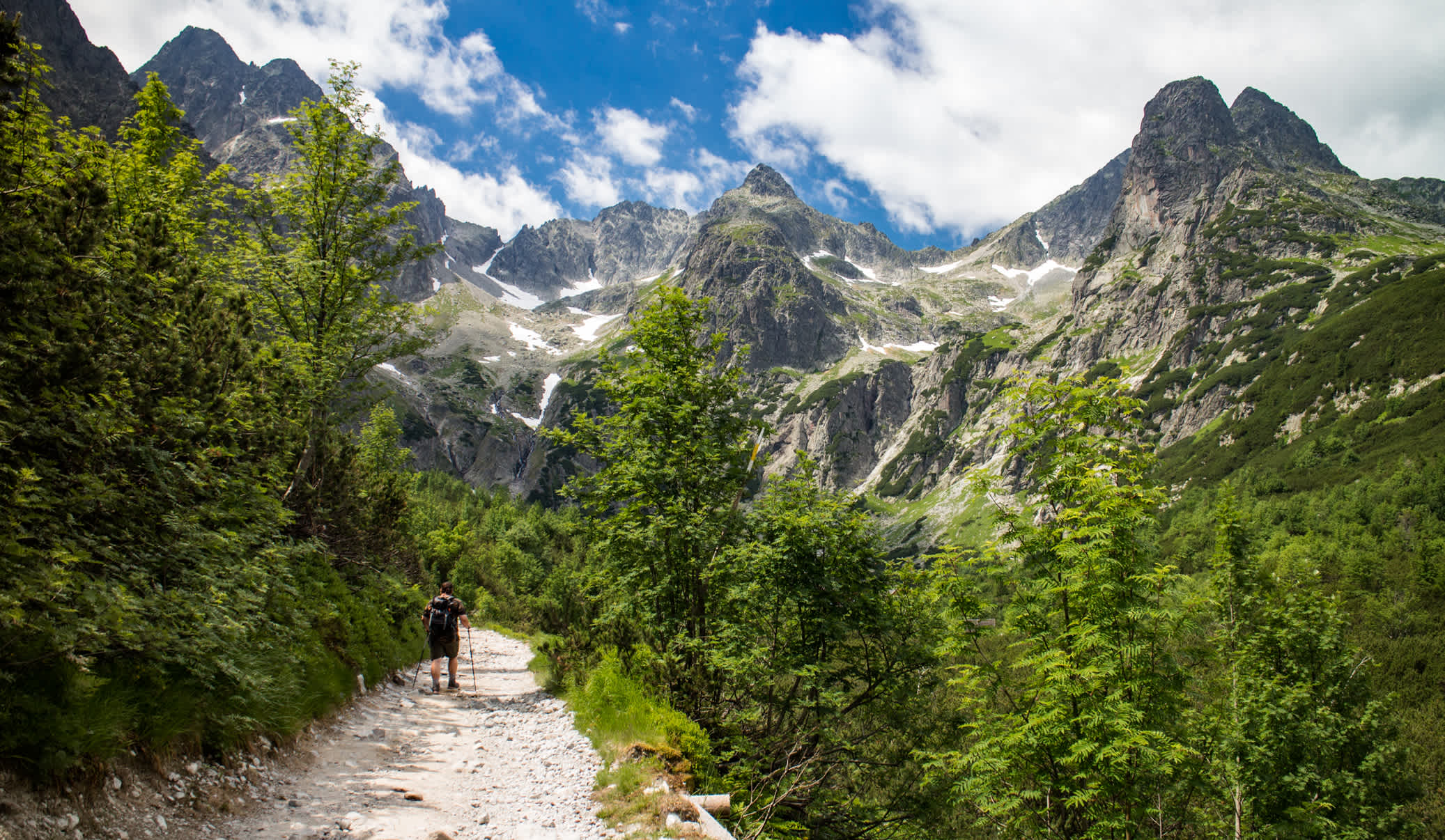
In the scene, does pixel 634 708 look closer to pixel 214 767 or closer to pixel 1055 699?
pixel 214 767

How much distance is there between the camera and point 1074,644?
28.3 feet

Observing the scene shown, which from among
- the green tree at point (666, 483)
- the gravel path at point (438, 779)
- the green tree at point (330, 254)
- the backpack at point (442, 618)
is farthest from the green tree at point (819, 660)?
the green tree at point (330, 254)

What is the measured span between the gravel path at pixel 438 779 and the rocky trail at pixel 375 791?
0.02 meters

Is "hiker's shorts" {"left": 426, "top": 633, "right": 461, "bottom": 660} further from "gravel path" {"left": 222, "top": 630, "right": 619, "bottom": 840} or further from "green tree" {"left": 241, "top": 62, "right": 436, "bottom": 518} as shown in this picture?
Answer: "green tree" {"left": 241, "top": 62, "right": 436, "bottom": 518}

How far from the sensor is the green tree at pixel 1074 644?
8297 mm

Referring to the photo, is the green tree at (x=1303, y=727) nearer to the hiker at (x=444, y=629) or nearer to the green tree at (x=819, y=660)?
the green tree at (x=819, y=660)

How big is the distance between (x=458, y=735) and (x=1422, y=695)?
111394mm

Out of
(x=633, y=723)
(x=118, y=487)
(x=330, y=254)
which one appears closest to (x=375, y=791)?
(x=633, y=723)

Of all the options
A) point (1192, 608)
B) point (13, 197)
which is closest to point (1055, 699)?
point (1192, 608)

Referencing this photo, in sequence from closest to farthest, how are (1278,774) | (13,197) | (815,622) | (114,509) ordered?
1. (13,197)
2. (114,509)
3. (815,622)
4. (1278,774)

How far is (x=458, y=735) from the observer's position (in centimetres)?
1041

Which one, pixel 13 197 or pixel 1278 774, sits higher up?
pixel 13 197

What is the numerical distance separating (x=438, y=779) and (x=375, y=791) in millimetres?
978

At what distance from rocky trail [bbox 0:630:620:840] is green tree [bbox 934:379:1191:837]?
243 inches
